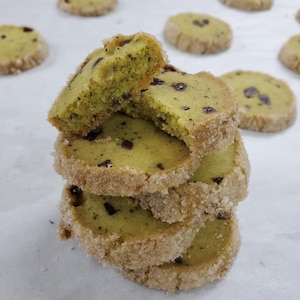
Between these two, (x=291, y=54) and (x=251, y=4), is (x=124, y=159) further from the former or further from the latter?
(x=251, y=4)

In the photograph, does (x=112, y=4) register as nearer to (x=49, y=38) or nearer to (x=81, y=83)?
(x=49, y=38)

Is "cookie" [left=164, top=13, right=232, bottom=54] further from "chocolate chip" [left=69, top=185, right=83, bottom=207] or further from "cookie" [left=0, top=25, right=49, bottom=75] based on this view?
"chocolate chip" [left=69, top=185, right=83, bottom=207]

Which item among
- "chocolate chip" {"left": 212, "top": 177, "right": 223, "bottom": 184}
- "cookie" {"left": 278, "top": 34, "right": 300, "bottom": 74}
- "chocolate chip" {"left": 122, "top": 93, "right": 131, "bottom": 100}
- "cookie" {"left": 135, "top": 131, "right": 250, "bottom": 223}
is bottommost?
"cookie" {"left": 278, "top": 34, "right": 300, "bottom": 74}

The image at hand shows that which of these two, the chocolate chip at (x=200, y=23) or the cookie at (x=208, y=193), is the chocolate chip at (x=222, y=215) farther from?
the chocolate chip at (x=200, y=23)

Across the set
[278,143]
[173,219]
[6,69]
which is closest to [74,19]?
[6,69]

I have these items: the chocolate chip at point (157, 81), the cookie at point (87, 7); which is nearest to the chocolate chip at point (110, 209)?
the chocolate chip at point (157, 81)

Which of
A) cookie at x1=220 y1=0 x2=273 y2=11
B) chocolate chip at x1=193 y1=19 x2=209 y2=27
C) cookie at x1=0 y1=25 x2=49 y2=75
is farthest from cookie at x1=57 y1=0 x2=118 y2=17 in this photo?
cookie at x1=220 y1=0 x2=273 y2=11
